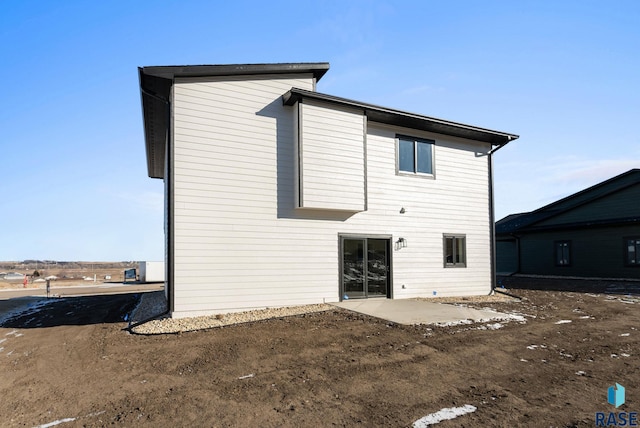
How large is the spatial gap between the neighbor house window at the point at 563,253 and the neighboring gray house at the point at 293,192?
1324 centimetres

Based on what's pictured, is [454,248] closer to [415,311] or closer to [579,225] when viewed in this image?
[415,311]

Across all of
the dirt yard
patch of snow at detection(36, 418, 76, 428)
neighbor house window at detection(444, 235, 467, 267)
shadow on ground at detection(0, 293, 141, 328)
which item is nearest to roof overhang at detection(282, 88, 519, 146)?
neighbor house window at detection(444, 235, 467, 267)

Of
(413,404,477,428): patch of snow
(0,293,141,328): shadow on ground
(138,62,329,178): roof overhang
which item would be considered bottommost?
(0,293,141,328): shadow on ground

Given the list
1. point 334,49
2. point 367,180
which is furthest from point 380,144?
point 334,49

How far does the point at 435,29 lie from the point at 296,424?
9.56 meters

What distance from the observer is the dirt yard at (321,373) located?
375 cm

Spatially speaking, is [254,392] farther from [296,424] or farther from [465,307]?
[465,307]

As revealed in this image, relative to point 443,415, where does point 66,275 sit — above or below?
below

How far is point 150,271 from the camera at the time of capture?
27.5m

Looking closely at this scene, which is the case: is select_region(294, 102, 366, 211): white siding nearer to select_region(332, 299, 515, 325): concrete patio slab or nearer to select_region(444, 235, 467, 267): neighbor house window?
select_region(332, 299, 515, 325): concrete patio slab

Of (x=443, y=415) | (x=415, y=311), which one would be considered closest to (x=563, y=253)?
(x=415, y=311)

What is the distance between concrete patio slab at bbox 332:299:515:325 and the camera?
8069 millimetres

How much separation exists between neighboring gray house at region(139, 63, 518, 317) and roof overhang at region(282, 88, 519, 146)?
0.04 meters

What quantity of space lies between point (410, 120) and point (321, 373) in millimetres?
8533
